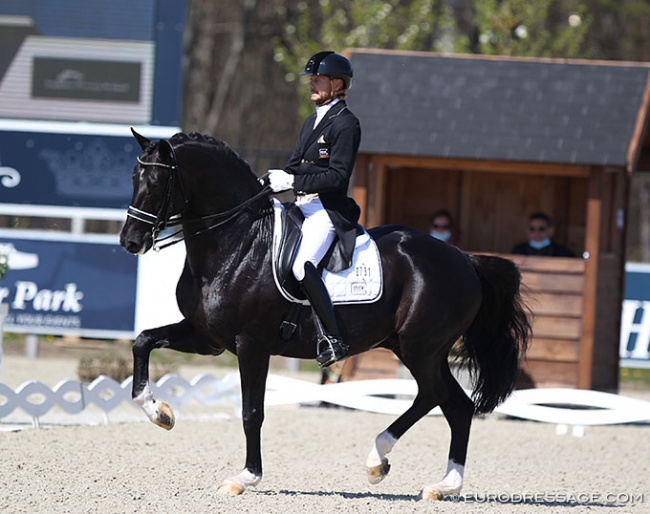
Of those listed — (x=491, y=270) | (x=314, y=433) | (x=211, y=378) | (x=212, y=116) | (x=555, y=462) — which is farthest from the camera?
(x=212, y=116)

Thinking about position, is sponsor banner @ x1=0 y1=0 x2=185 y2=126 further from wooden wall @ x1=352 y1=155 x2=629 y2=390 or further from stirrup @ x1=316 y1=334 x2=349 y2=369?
stirrup @ x1=316 y1=334 x2=349 y2=369

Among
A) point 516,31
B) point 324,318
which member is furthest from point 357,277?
point 516,31

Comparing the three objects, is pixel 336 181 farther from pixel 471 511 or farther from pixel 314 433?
pixel 314 433

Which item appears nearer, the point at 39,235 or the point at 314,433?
the point at 314,433

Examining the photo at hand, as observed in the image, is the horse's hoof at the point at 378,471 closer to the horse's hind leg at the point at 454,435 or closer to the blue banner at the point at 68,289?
the horse's hind leg at the point at 454,435

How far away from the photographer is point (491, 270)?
7.64 m

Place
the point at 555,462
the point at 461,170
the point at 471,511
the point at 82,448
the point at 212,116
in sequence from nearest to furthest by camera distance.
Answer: the point at 471,511, the point at 82,448, the point at 555,462, the point at 461,170, the point at 212,116

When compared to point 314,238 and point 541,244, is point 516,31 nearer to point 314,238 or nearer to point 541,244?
point 541,244

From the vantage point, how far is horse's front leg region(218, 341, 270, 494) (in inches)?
265

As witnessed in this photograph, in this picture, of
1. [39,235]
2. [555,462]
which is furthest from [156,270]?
[555,462]

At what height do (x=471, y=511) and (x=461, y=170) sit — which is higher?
(x=461, y=170)

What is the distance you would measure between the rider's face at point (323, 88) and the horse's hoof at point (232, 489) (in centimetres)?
228

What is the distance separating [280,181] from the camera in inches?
269

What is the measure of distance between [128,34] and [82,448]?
565 centimetres
